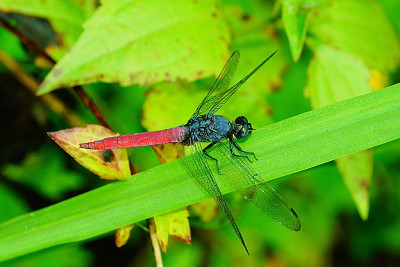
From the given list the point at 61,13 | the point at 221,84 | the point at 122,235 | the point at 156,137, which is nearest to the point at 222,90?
the point at 221,84

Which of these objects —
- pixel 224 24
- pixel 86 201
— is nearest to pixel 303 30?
pixel 224 24

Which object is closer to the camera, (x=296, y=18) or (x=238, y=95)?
(x=296, y=18)

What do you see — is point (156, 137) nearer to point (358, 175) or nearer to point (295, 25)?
point (295, 25)

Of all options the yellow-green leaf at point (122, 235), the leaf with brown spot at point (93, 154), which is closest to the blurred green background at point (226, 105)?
the leaf with brown spot at point (93, 154)

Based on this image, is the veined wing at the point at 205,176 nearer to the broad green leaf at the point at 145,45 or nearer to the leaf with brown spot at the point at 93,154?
the leaf with brown spot at the point at 93,154

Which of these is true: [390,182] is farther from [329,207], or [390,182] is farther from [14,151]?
[14,151]
